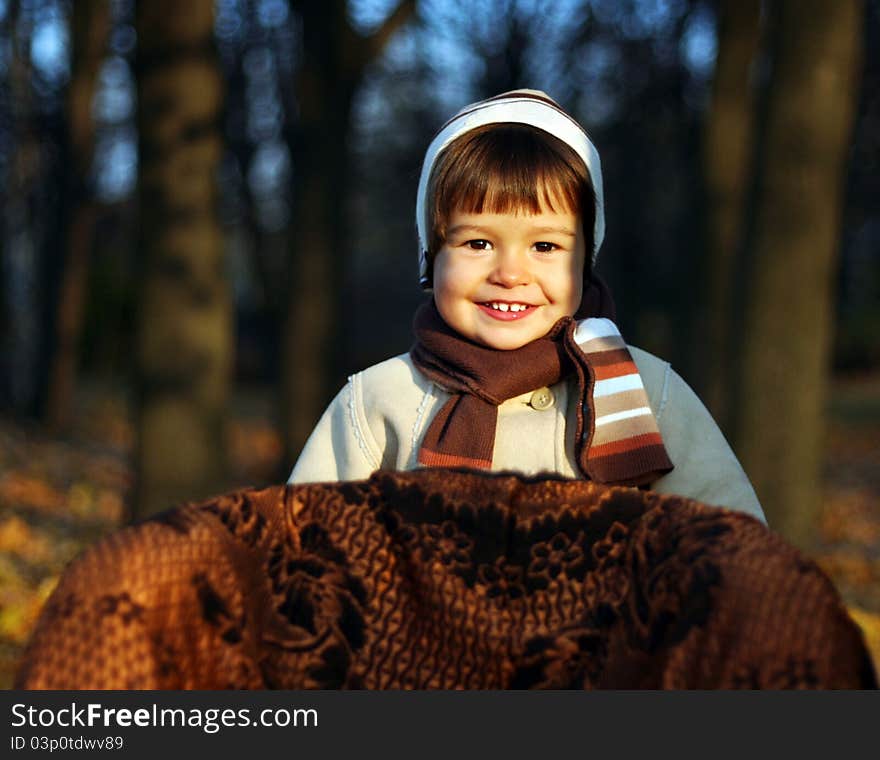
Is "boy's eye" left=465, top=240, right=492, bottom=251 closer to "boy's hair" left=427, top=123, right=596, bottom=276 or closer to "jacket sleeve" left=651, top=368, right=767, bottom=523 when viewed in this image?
"boy's hair" left=427, top=123, right=596, bottom=276

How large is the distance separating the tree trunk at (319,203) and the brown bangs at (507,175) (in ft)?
24.2

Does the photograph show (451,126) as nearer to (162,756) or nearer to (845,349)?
(162,756)

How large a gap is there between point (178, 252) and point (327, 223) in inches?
153

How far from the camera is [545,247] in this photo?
2707 mm

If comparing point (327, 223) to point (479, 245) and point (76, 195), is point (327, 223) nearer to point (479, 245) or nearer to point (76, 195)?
point (76, 195)

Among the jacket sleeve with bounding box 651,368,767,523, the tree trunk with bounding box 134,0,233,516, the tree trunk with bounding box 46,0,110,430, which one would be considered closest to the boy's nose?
the jacket sleeve with bounding box 651,368,767,523

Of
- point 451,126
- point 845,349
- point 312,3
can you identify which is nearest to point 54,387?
point 312,3

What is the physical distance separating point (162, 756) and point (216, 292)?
4562 mm

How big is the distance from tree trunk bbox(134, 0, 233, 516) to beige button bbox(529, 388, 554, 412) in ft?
12.6

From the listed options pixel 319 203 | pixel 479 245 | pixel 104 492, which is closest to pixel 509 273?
pixel 479 245

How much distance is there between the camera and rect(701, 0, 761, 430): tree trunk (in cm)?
1105

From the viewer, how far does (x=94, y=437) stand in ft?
50.6

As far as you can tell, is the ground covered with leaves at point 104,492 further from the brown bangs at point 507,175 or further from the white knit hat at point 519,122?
the brown bangs at point 507,175

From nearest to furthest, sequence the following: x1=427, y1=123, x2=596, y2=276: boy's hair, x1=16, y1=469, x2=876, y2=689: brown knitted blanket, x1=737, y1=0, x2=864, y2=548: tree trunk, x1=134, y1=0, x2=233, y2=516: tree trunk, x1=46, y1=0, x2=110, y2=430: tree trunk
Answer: x1=16, y1=469, x2=876, y2=689: brown knitted blanket < x1=427, y1=123, x2=596, y2=276: boy's hair < x1=134, y1=0, x2=233, y2=516: tree trunk < x1=737, y1=0, x2=864, y2=548: tree trunk < x1=46, y1=0, x2=110, y2=430: tree trunk
